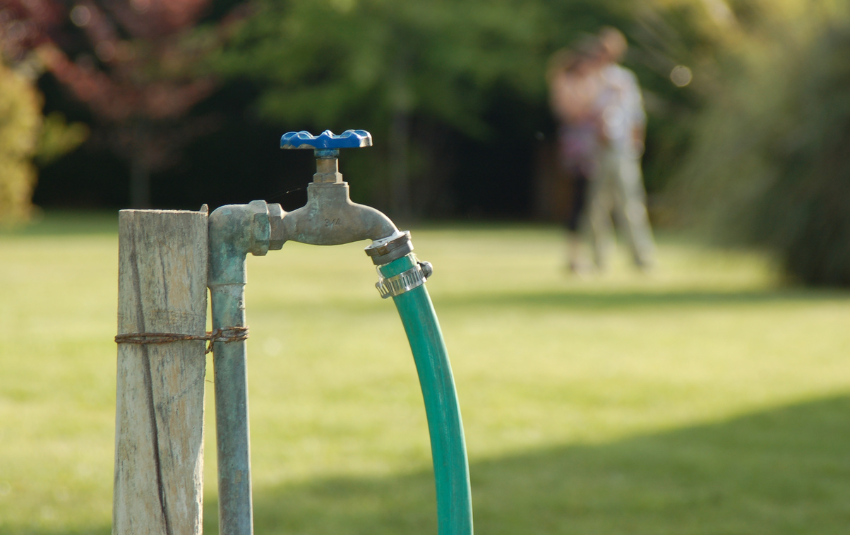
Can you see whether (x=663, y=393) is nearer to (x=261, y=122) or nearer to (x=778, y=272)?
(x=778, y=272)

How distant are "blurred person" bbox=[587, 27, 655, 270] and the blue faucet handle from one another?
757 cm

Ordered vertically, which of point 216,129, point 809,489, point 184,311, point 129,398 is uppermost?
point 216,129

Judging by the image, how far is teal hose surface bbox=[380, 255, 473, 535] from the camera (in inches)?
65.4

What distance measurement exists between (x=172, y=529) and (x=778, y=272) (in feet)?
24.7

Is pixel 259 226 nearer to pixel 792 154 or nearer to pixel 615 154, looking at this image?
pixel 792 154

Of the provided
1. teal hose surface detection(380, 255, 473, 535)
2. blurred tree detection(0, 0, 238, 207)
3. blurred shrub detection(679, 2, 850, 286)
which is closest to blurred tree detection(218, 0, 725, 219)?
blurred tree detection(0, 0, 238, 207)

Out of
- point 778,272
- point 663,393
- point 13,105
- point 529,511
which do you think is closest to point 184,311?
point 529,511

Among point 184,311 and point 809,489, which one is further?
point 809,489

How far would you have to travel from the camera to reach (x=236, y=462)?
166 centimetres

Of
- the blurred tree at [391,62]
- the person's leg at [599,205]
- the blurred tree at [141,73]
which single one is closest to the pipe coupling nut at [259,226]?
the person's leg at [599,205]

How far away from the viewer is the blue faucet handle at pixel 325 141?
5.16ft

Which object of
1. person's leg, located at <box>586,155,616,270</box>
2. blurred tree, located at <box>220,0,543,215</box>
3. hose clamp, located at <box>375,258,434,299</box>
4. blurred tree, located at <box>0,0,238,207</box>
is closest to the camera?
hose clamp, located at <box>375,258,434,299</box>

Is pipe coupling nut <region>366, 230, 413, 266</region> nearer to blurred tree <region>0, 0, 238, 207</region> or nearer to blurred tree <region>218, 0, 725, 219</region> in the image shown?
blurred tree <region>218, 0, 725, 219</region>

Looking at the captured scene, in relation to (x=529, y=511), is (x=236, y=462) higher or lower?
higher
